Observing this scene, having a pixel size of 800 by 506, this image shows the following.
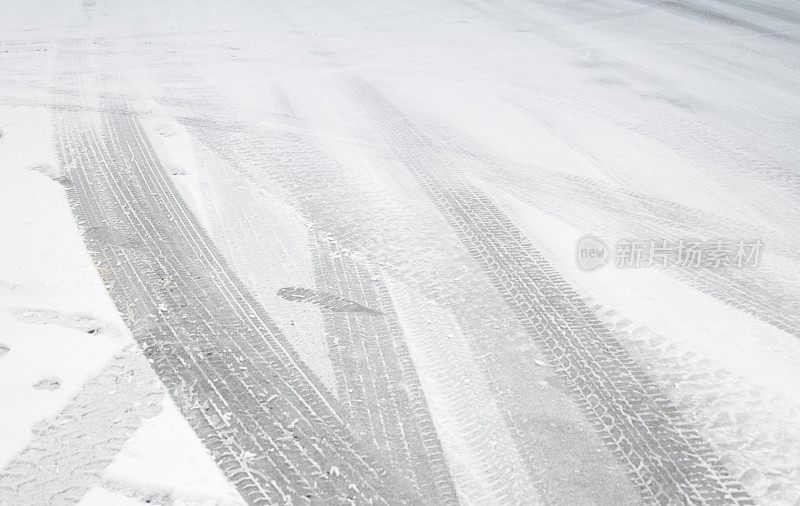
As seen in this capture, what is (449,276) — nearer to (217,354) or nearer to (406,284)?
(406,284)

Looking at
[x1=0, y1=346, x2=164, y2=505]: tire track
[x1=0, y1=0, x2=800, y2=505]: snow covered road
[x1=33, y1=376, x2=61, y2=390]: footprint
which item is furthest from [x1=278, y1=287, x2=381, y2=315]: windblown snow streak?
[x1=33, y1=376, x2=61, y2=390]: footprint

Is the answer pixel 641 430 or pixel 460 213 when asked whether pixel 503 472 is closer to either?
pixel 641 430

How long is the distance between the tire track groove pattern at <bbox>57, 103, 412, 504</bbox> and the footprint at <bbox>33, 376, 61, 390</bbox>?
1.05 feet

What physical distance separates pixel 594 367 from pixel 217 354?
4.89ft

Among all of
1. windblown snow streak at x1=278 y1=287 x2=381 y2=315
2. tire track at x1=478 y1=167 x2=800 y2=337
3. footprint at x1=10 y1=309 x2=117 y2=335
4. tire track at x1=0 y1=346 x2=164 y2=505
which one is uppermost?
tire track at x1=478 y1=167 x2=800 y2=337

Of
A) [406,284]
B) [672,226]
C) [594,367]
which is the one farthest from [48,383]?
[672,226]

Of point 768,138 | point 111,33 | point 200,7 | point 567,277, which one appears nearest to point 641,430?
point 567,277

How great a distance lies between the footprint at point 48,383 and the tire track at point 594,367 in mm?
1836

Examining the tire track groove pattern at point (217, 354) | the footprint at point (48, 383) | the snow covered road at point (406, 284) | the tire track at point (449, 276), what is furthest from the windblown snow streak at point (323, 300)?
the footprint at point (48, 383)

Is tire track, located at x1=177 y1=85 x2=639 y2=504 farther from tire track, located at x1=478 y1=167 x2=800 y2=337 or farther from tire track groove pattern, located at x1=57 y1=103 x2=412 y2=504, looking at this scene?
tire track, located at x1=478 y1=167 x2=800 y2=337

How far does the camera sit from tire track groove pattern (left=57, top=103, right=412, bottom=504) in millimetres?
1902

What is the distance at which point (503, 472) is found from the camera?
193cm

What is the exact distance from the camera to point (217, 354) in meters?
2.34

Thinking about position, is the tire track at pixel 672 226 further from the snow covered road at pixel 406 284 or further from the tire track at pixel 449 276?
the tire track at pixel 449 276
